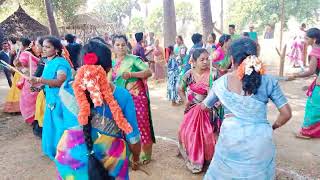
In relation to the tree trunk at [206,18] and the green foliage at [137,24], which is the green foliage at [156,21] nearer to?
the green foliage at [137,24]

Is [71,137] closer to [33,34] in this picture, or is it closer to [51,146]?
[51,146]

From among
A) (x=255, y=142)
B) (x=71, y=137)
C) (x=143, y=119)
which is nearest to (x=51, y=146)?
(x=143, y=119)

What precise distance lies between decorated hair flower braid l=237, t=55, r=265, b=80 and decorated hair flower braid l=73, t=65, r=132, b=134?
900 mm

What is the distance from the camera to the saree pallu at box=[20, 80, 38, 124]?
6520 mm

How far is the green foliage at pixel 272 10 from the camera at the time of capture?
27359mm

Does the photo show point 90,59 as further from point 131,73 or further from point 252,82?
point 131,73

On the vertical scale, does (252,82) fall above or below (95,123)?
above

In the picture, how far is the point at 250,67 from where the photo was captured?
101 inches

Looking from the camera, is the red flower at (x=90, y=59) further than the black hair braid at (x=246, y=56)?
No

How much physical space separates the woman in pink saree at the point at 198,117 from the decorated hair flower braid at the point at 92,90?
6.83 feet

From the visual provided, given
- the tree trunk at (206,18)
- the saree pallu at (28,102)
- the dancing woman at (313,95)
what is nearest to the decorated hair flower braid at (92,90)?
the dancing woman at (313,95)

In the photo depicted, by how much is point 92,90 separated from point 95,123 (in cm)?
23

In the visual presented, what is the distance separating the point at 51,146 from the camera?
4688 mm

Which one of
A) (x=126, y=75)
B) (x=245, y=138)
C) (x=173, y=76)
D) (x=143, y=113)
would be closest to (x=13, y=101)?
(x=173, y=76)
